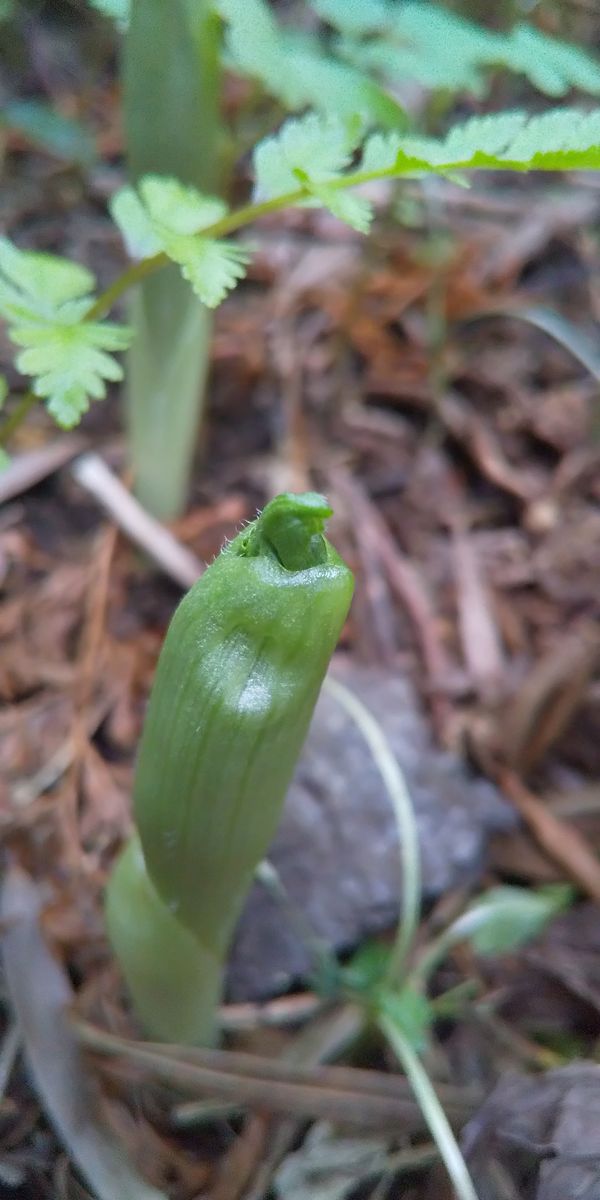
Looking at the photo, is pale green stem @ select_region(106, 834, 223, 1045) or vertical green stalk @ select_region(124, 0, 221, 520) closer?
pale green stem @ select_region(106, 834, 223, 1045)

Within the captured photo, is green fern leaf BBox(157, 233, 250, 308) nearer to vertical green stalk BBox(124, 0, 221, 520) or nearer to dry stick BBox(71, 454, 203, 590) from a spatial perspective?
vertical green stalk BBox(124, 0, 221, 520)

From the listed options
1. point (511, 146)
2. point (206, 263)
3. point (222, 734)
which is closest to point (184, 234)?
point (206, 263)

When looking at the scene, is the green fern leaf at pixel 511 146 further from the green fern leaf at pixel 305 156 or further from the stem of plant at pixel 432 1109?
the stem of plant at pixel 432 1109

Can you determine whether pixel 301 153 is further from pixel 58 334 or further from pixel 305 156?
pixel 58 334

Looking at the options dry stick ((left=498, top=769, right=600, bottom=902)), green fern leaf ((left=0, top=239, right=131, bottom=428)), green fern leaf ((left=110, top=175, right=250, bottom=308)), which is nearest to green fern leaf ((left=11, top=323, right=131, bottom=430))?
green fern leaf ((left=0, top=239, right=131, bottom=428))

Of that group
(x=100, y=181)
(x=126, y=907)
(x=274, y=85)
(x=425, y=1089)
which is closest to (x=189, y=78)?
(x=274, y=85)

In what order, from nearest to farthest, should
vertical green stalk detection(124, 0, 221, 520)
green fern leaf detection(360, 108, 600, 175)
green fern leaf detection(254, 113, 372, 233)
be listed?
green fern leaf detection(360, 108, 600, 175) < green fern leaf detection(254, 113, 372, 233) < vertical green stalk detection(124, 0, 221, 520)
